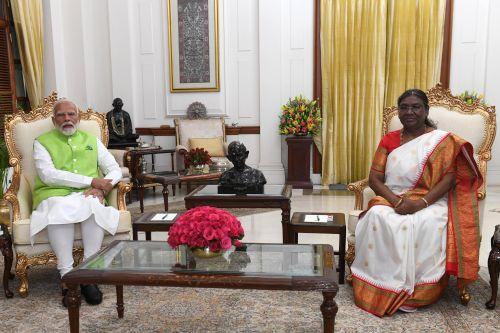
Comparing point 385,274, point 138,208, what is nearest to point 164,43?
point 138,208

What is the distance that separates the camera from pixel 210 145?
6668 mm

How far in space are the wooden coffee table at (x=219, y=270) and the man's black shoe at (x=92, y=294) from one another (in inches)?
24.1

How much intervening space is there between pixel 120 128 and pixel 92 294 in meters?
4.11

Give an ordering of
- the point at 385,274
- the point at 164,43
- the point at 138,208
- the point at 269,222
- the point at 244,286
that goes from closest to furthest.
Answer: the point at 244,286, the point at 385,274, the point at 269,222, the point at 138,208, the point at 164,43

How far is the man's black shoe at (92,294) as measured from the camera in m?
2.83

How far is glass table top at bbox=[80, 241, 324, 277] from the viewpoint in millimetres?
2025

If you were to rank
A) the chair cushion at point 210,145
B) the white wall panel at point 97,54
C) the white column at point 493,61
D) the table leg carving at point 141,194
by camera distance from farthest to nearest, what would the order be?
the white wall panel at point 97,54 → the chair cushion at point 210,145 → the white column at point 493,61 → the table leg carving at point 141,194

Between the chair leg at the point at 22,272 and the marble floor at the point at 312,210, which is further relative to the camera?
the marble floor at the point at 312,210

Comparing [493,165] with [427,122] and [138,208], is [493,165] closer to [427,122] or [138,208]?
[427,122]

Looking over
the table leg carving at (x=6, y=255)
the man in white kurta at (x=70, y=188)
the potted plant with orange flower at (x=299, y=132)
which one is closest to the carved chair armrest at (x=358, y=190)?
the man in white kurta at (x=70, y=188)

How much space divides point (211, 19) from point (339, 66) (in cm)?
204

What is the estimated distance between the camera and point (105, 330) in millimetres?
2518

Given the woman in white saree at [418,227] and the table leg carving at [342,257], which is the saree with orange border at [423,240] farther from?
the table leg carving at [342,257]

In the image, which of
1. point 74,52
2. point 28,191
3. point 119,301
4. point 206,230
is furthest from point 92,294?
point 74,52
